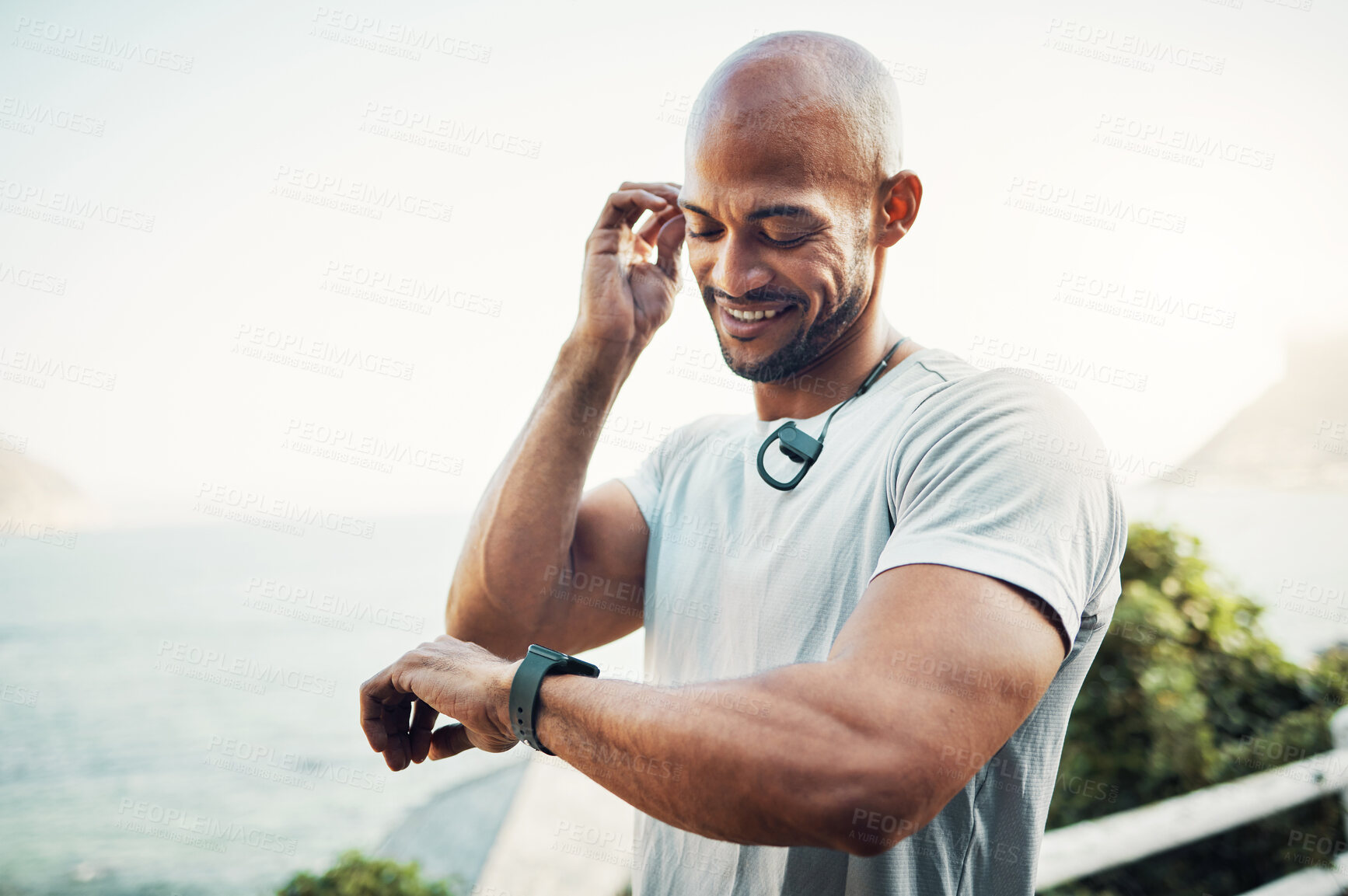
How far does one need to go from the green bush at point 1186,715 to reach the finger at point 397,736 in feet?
9.14

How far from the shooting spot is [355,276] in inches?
113

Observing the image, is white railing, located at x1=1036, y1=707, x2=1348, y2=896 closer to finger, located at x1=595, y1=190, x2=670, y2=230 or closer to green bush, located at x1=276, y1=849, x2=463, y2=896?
finger, located at x1=595, y1=190, x2=670, y2=230

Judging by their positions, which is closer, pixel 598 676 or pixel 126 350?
pixel 598 676

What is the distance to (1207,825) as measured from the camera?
2.46 meters

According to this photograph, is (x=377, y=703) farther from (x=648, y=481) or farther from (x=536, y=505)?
(x=648, y=481)

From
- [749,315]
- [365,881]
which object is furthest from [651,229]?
[365,881]

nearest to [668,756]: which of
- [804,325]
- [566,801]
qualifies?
[804,325]

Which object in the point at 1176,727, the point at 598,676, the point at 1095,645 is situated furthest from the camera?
the point at 1176,727

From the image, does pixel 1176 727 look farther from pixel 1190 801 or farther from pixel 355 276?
pixel 355 276

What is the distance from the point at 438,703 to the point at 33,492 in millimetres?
16043

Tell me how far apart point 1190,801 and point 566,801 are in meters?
4.00

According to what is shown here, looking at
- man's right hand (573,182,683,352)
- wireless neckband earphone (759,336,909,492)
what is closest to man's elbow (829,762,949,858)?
wireless neckband earphone (759,336,909,492)

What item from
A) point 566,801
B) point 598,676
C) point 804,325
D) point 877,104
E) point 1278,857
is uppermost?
point 877,104

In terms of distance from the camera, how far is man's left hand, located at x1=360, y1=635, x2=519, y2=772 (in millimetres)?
1067
